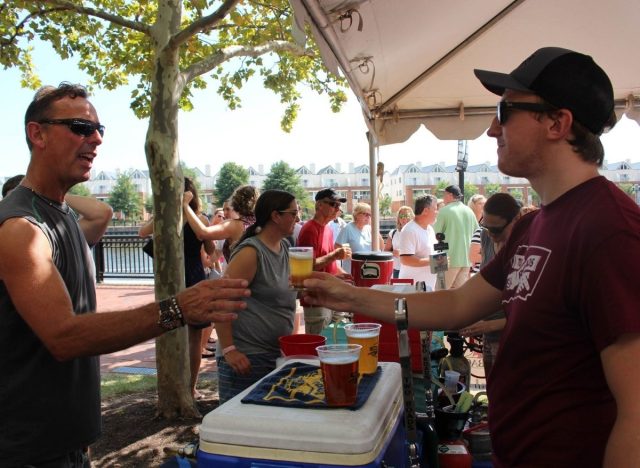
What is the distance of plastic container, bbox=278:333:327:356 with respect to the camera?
239 centimetres

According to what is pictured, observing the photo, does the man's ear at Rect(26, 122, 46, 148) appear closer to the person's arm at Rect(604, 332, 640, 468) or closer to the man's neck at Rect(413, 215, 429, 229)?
the person's arm at Rect(604, 332, 640, 468)

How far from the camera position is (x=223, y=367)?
11.5ft

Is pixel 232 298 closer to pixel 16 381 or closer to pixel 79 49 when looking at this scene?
pixel 16 381

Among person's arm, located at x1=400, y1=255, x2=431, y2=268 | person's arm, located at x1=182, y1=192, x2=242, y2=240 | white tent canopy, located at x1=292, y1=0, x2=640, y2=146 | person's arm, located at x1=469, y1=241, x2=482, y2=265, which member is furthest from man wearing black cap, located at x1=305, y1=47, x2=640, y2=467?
person's arm, located at x1=469, y1=241, x2=482, y2=265

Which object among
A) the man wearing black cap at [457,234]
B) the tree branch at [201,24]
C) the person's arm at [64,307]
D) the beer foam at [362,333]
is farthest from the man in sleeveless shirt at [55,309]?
the man wearing black cap at [457,234]

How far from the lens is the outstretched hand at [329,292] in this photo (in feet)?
7.65

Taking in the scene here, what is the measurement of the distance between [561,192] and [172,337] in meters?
4.26

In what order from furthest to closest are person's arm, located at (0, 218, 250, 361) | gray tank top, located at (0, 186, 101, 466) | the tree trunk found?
the tree trunk
gray tank top, located at (0, 186, 101, 466)
person's arm, located at (0, 218, 250, 361)

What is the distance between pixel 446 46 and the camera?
16.1 feet

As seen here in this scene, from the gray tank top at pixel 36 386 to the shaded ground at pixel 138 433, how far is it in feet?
8.53

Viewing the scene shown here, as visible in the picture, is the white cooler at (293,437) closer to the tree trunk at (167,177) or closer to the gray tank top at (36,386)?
the gray tank top at (36,386)

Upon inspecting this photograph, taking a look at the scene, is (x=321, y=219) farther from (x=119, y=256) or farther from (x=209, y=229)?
(x=119, y=256)

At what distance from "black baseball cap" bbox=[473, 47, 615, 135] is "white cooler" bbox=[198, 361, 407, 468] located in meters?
1.11

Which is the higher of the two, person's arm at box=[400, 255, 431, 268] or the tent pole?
the tent pole
